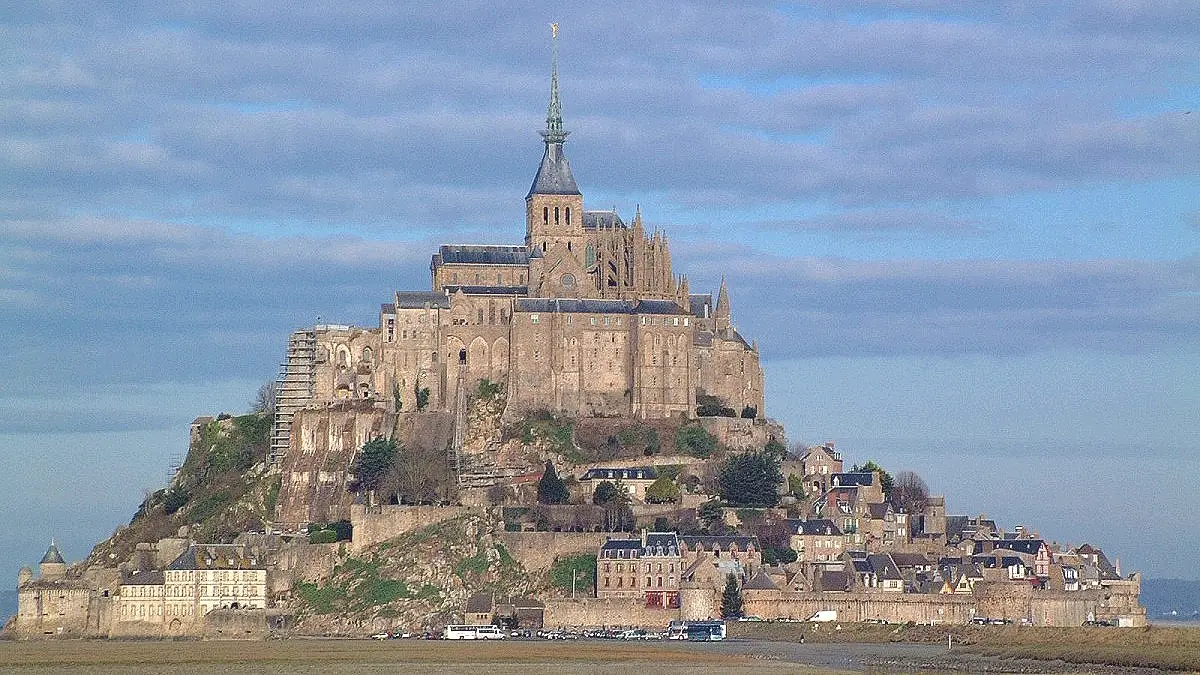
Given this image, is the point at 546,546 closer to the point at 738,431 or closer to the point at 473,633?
the point at 473,633

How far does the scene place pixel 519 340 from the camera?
14675cm

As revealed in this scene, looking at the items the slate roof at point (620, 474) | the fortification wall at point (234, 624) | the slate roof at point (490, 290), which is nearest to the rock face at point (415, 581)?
the fortification wall at point (234, 624)

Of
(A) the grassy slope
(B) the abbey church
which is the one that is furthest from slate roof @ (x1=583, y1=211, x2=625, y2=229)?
(A) the grassy slope

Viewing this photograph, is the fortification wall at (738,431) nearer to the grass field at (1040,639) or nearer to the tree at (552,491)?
the tree at (552,491)

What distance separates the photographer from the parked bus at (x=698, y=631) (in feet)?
403

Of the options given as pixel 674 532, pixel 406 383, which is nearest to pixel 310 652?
pixel 674 532

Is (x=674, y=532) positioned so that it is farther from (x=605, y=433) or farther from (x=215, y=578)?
(x=215, y=578)

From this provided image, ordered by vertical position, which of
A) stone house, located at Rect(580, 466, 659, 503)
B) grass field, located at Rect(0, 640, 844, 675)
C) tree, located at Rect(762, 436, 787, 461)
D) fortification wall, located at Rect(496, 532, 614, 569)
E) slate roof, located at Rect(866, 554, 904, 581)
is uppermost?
tree, located at Rect(762, 436, 787, 461)

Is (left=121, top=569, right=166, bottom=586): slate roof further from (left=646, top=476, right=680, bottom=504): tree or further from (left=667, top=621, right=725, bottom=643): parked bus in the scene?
(left=667, top=621, right=725, bottom=643): parked bus

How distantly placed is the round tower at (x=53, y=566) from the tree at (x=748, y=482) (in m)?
39.2

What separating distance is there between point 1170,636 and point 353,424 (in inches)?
2318

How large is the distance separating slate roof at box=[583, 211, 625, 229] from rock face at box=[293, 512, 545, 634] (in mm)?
27853

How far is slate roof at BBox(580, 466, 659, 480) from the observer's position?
461 feet

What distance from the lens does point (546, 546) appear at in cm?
13325
